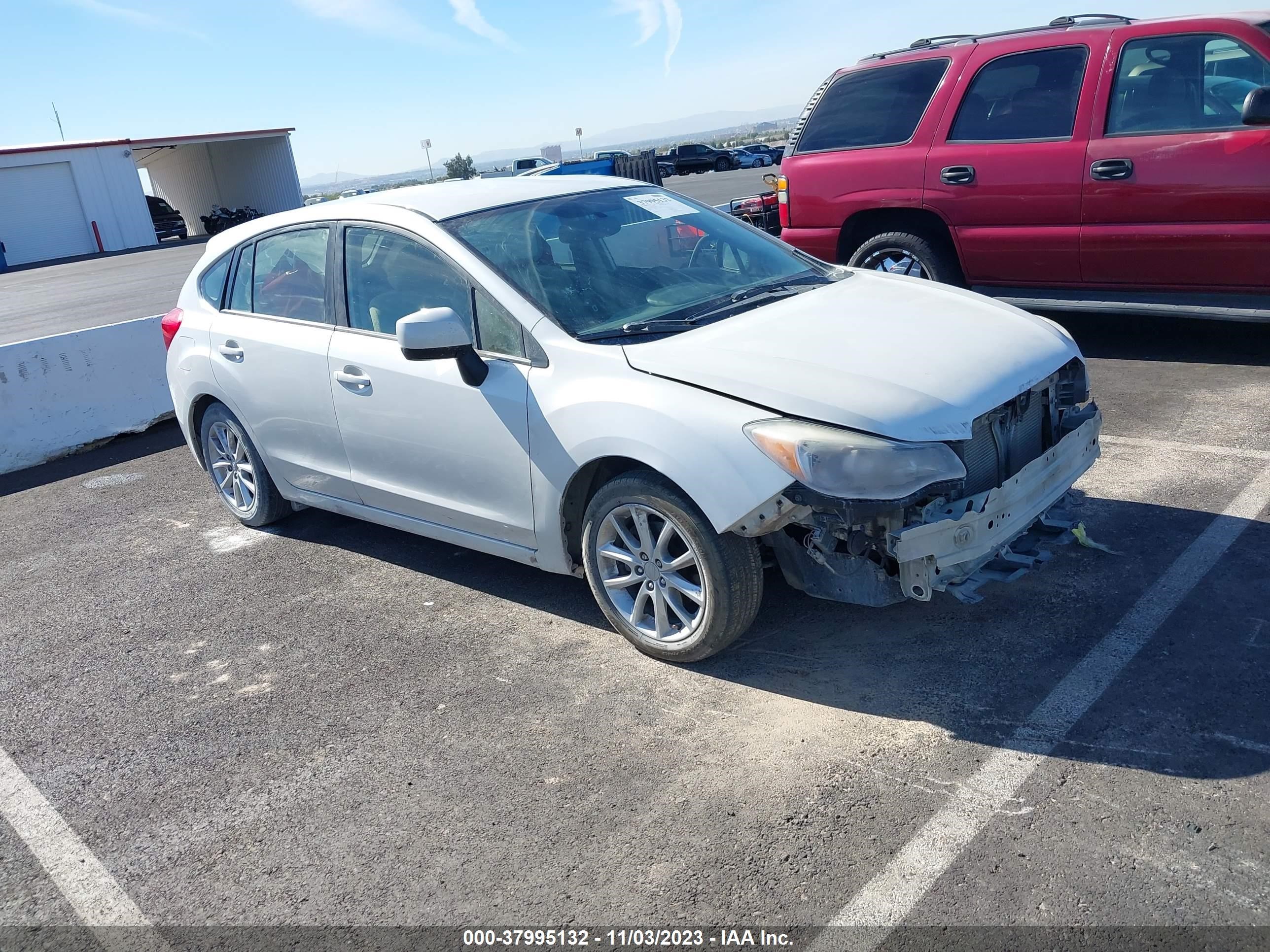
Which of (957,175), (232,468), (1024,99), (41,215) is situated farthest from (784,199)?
(41,215)

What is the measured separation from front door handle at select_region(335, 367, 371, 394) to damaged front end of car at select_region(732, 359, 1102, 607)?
6.40ft

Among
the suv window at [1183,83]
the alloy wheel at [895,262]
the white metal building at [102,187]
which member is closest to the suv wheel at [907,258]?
the alloy wheel at [895,262]

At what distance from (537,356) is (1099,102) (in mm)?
4808

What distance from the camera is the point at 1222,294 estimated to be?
6.53 metres

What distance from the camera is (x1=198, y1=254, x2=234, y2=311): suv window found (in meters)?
5.62

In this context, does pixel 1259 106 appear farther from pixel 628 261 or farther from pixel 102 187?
pixel 102 187

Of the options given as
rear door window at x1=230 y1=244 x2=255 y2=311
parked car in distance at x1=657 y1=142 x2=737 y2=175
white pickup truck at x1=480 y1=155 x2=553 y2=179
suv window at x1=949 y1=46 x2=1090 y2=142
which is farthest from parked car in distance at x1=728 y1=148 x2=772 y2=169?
rear door window at x1=230 y1=244 x2=255 y2=311

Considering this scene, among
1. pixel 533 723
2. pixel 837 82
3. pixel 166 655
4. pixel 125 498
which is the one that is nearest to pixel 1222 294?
pixel 837 82

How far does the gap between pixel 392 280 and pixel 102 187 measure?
42026 mm

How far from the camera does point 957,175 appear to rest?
294 inches

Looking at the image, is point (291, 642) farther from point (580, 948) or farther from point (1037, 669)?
point (1037, 669)

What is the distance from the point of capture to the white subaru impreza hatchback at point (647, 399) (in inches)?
134

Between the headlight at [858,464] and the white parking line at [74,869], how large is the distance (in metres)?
2.25

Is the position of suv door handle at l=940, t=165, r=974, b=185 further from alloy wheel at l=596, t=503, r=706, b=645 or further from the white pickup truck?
the white pickup truck
